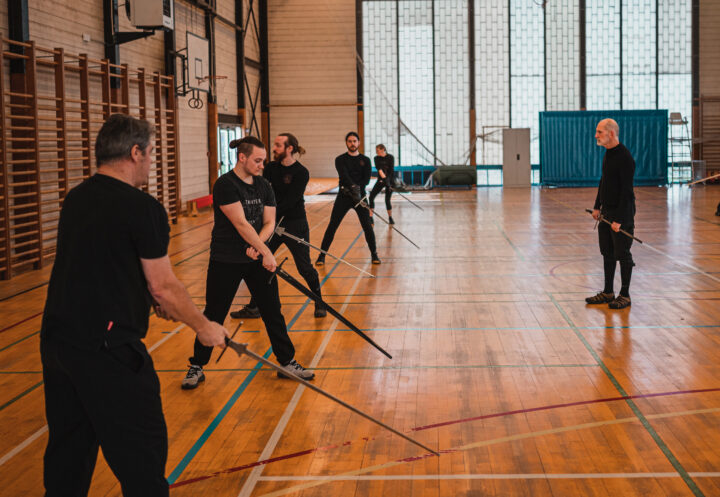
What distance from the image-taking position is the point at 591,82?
27141mm

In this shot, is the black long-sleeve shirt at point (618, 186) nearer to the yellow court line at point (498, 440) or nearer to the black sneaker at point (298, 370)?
the yellow court line at point (498, 440)

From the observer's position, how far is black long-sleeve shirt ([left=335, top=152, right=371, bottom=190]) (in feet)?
35.1

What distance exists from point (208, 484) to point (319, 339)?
3.11 m

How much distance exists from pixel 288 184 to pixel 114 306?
4.84 m

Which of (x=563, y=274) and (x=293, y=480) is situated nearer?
(x=293, y=480)

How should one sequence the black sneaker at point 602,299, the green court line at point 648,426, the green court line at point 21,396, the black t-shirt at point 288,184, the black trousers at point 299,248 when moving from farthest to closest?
the black sneaker at point 602,299
the black trousers at point 299,248
the black t-shirt at point 288,184
the green court line at point 21,396
the green court line at point 648,426

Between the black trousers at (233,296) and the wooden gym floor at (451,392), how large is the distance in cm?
27

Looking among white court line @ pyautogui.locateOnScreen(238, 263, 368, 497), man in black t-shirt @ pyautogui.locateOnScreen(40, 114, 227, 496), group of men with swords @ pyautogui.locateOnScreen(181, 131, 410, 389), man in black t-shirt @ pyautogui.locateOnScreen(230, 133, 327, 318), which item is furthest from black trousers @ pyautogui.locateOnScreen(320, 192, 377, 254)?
man in black t-shirt @ pyautogui.locateOnScreen(40, 114, 227, 496)

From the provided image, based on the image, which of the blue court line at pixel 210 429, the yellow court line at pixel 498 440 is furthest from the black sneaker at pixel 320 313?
the yellow court line at pixel 498 440

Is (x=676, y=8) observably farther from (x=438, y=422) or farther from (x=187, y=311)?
(x=187, y=311)

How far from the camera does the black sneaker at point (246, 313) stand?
7793 millimetres

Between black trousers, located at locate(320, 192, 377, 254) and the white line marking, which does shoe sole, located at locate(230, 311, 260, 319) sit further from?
the white line marking

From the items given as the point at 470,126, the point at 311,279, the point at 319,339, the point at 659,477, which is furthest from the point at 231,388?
the point at 470,126

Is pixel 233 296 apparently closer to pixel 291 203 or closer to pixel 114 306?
pixel 291 203
